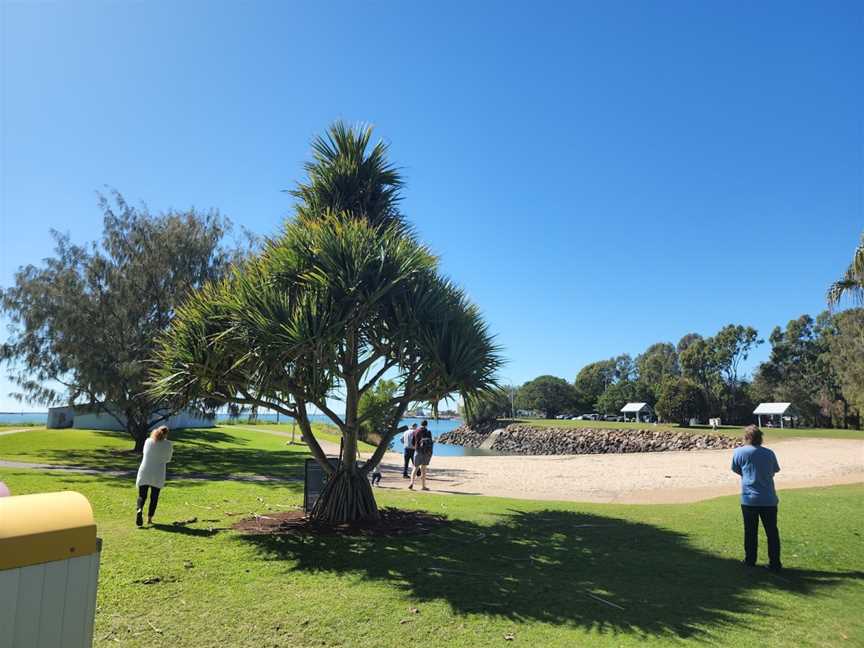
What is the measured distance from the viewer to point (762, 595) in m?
6.31

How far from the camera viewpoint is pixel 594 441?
179 ft

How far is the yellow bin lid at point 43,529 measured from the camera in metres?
2.97

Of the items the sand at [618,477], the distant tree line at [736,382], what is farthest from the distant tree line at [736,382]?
the sand at [618,477]

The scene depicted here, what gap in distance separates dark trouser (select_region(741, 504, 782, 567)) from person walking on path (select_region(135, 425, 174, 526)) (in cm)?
915

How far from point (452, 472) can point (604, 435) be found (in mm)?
38101

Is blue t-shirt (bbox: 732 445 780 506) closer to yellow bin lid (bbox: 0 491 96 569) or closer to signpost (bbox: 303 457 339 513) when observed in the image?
signpost (bbox: 303 457 339 513)

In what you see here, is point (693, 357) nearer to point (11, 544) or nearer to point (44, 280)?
point (44, 280)

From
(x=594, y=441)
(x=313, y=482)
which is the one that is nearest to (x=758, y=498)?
(x=313, y=482)

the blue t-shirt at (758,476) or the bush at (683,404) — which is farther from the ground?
the bush at (683,404)

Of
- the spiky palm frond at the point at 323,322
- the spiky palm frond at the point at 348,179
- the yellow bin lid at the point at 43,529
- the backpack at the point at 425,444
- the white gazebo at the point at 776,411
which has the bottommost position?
the backpack at the point at 425,444

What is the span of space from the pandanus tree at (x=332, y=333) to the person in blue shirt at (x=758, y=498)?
4.27m

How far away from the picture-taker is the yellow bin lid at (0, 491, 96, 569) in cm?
297

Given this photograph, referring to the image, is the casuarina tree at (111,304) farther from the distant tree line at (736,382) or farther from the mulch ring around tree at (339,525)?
the distant tree line at (736,382)

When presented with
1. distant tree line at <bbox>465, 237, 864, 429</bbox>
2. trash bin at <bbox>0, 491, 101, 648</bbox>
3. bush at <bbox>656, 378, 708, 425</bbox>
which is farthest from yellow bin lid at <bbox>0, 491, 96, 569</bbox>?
bush at <bbox>656, 378, 708, 425</bbox>
